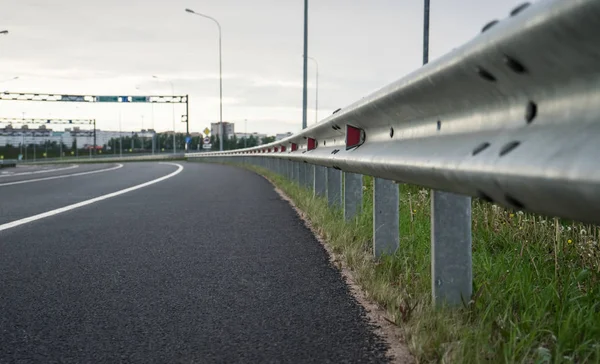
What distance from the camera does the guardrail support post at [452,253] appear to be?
3217 millimetres

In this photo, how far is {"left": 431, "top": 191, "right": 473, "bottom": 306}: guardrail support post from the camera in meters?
3.22

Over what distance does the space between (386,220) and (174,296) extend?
4.93 ft

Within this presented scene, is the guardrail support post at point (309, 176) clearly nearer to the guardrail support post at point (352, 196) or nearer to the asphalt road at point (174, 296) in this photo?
the asphalt road at point (174, 296)

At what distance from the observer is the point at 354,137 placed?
16.2 ft

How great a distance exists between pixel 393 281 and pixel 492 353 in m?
1.46

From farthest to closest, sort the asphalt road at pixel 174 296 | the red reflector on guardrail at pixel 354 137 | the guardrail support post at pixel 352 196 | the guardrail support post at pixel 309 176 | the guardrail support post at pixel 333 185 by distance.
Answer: the guardrail support post at pixel 309 176 → the guardrail support post at pixel 333 185 → the guardrail support post at pixel 352 196 → the red reflector on guardrail at pixel 354 137 → the asphalt road at pixel 174 296

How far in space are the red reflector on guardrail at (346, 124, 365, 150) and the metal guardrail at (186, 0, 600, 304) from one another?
32.1 inches

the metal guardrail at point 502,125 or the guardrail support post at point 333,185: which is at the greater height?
the metal guardrail at point 502,125

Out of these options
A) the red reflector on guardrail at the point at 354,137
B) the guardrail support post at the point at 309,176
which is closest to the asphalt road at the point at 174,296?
the red reflector on guardrail at the point at 354,137

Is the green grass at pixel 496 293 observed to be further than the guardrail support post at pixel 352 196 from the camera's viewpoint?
No

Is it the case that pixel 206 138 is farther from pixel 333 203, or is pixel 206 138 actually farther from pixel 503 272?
pixel 503 272

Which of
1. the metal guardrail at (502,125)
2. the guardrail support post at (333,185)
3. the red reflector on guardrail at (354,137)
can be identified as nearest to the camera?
the metal guardrail at (502,125)

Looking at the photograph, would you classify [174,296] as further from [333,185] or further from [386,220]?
[333,185]

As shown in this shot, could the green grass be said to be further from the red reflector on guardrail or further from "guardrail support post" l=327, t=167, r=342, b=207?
"guardrail support post" l=327, t=167, r=342, b=207
